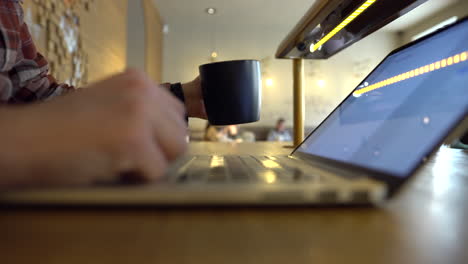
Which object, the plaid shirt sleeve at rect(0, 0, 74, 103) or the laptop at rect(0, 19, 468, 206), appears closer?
the laptop at rect(0, 19, 468, 206)

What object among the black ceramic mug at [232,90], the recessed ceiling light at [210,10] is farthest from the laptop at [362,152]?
the recessed ceiling light at [210,10]

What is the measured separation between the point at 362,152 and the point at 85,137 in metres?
0.23

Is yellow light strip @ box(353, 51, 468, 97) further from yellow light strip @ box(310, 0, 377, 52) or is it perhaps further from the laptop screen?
yellow light strip @ box(310, 0, 377, 52)

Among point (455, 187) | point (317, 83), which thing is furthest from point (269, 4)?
point (455, 187)

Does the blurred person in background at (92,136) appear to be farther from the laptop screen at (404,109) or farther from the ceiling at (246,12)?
the ceiling at (246,12)

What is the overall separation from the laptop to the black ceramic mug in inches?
4.1

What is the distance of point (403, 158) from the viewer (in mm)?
215

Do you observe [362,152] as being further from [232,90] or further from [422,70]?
[232,90]

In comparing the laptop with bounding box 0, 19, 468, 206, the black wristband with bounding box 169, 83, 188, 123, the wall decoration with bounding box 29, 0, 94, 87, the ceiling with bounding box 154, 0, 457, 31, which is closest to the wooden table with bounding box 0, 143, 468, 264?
the laptop with bounding box 0, 19, 468, 206

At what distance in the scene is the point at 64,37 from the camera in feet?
4.28

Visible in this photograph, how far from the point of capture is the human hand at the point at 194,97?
1.92 ft

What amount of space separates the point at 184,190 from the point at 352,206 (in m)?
0.10

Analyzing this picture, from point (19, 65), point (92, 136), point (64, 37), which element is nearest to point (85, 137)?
point (92, 136)

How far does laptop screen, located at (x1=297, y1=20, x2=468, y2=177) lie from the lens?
0.22 meters
